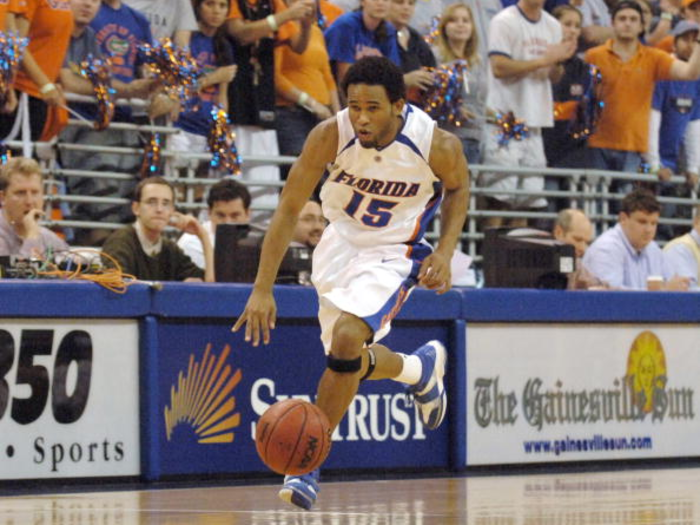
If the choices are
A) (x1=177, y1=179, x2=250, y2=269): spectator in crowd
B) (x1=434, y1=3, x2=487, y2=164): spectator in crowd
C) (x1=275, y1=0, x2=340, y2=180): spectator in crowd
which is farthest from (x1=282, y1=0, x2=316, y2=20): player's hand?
(x1=177, y1=179, x2=250, y2=269): spectator in crowd

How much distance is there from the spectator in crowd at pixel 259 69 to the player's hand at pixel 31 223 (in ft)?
9.67

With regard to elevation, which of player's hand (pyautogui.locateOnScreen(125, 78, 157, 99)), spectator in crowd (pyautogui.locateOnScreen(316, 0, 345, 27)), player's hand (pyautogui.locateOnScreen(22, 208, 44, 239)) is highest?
spectator in crowd (pyautogui.locateOnScreen(316, 0, 345, 27))

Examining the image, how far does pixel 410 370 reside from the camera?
7.99 metres

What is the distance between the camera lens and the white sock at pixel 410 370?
7961mm

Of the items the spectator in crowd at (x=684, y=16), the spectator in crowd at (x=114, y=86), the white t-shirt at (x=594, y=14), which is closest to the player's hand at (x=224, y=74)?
the spectator in crowd at (x=114, y=86)

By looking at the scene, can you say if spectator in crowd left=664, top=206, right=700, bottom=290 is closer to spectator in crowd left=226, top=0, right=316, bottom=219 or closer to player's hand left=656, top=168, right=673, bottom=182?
player's hand left=656, top=168, right=673, bottom=182

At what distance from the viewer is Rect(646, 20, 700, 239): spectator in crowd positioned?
49.9 feet

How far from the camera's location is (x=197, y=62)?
11883 mm

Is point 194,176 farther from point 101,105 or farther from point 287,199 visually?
point 287,199

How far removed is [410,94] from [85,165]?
9.88 feet

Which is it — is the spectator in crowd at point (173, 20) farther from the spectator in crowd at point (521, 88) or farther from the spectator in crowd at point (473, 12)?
the spectator in crowd at point (473, 12)

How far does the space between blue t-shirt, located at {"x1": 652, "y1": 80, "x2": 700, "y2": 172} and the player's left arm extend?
8023mm

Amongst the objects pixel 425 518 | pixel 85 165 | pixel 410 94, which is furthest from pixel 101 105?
pixel 425 518

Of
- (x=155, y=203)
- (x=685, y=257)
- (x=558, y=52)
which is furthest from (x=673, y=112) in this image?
(x=155, y=203)
